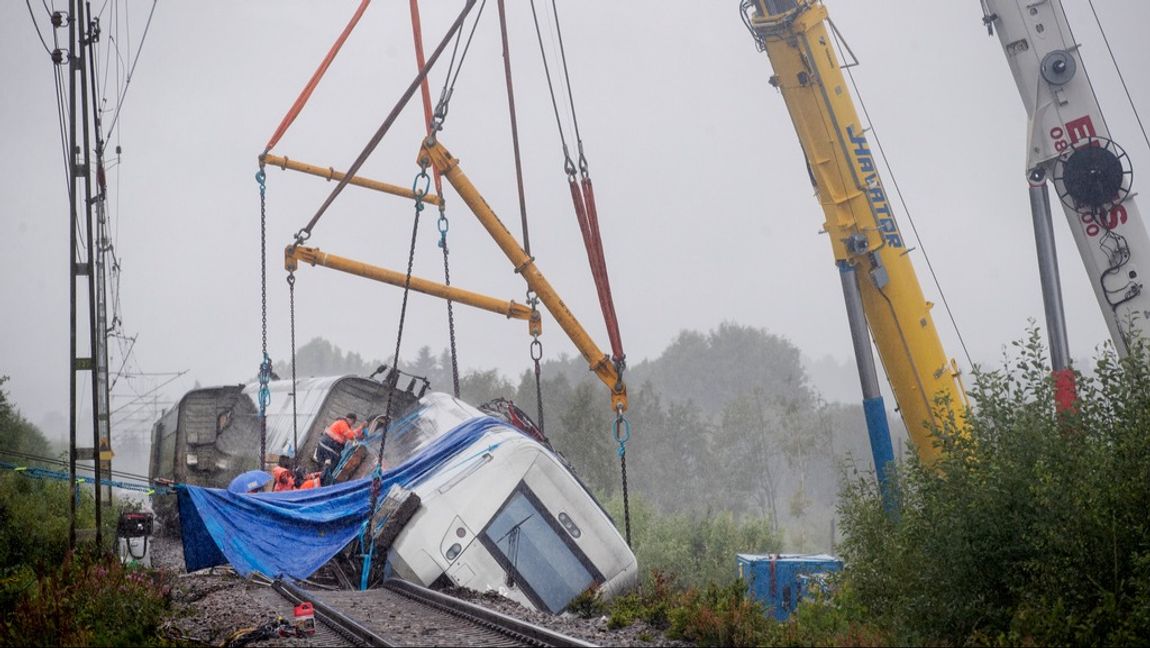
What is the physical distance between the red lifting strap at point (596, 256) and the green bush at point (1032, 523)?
6.18 metres

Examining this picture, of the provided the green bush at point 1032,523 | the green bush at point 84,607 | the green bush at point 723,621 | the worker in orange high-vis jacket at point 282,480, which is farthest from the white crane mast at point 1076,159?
the worker in orange high-vis jacket at point 282,480

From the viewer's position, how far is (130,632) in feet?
27.3

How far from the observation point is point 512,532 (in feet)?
41.3

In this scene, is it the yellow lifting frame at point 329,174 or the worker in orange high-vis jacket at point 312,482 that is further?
the yellow lifting frame at point 329,174

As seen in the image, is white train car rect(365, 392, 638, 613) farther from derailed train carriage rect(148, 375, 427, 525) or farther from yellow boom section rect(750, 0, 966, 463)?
derailed train carriage rect(148, 375, 427, 525)

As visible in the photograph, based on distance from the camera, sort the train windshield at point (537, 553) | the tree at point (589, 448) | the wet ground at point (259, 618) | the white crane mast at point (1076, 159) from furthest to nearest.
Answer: the tree at point (589, 448) → the train windshield at point (537, 553) → the white crane mast at point (1076, 159) → the wet ground at point (259, 618)

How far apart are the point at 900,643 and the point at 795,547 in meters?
46.8

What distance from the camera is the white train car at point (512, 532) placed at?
1208 cm

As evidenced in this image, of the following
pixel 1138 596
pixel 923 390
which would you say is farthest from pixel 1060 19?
pixel 1138 596

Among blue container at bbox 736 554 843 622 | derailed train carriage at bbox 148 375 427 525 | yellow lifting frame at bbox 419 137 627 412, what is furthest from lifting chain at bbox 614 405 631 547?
derailed train carriage at bbox 148 375 427 525

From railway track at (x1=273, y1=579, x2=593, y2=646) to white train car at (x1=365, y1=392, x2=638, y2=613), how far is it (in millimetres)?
770

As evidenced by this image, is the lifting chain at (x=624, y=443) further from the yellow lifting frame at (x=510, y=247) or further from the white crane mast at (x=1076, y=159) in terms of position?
the white crane mast at (x=1076, y=159)

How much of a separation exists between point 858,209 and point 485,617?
22.6 ft

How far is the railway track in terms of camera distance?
27.1ft
